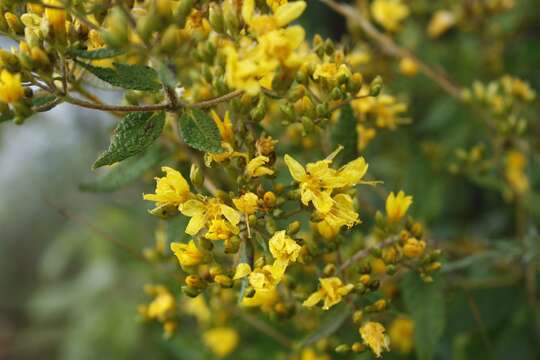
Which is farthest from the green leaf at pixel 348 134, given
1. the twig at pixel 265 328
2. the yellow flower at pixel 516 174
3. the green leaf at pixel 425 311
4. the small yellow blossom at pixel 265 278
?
the yellow flower at pixel 516 174

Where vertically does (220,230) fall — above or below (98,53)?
below

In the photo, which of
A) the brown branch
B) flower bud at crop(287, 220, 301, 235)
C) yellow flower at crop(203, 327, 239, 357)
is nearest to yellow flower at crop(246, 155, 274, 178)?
flower bud at crop(287, 220, 301, 235)

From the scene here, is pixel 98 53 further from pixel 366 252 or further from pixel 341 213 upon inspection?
pixel 366 252

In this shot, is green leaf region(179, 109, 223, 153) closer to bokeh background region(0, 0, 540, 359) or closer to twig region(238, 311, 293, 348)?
bokeh background region(0, 0, 540, 359)

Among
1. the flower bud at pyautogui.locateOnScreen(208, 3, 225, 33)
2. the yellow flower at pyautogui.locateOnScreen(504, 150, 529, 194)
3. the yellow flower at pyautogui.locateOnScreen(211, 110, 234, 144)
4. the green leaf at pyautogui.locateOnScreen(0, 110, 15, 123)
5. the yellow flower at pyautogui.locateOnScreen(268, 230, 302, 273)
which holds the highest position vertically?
the flower bud at pyautogui.locateOnScreen(208, 3, 225, 33)

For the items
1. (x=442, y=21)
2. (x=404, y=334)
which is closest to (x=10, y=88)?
(x=404, y=334)

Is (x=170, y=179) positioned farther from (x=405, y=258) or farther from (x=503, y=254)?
(x=503, y=254)
